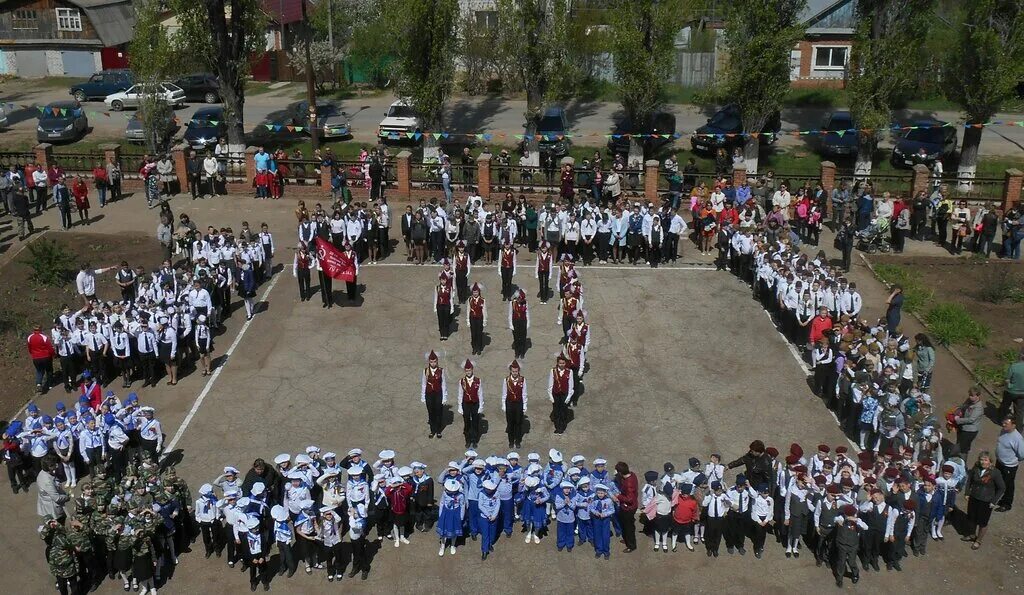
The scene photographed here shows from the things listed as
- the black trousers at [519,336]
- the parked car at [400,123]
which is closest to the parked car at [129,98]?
the parked car at [400,123]

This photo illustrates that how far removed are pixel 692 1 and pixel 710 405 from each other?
1691 centimetres

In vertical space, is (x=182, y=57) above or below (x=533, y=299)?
above

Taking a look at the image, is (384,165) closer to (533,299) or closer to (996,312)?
(533,299)

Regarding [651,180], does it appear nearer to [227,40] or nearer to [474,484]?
[227,40]

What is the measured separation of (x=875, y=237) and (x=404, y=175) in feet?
42.6

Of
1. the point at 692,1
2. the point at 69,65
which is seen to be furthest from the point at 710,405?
the point at 69,65

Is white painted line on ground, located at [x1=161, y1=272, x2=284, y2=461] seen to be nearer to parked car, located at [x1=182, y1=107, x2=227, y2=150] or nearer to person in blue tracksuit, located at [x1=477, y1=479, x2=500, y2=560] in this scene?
person in blue tracksuit, located at [x1=477, y1=479, x2=500, y2=560]

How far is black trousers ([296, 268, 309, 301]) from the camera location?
70.4 feet

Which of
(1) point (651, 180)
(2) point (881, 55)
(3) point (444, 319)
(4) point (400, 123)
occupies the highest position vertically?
(2) point (881, 55)

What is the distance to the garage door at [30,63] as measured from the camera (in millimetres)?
50688

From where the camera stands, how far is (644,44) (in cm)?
3048

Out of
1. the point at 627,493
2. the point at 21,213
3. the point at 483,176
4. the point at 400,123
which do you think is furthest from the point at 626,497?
the point at 400,123

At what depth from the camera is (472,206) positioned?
23.8m

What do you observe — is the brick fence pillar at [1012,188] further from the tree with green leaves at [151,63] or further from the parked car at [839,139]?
the tree with green leaves at [151,63]
